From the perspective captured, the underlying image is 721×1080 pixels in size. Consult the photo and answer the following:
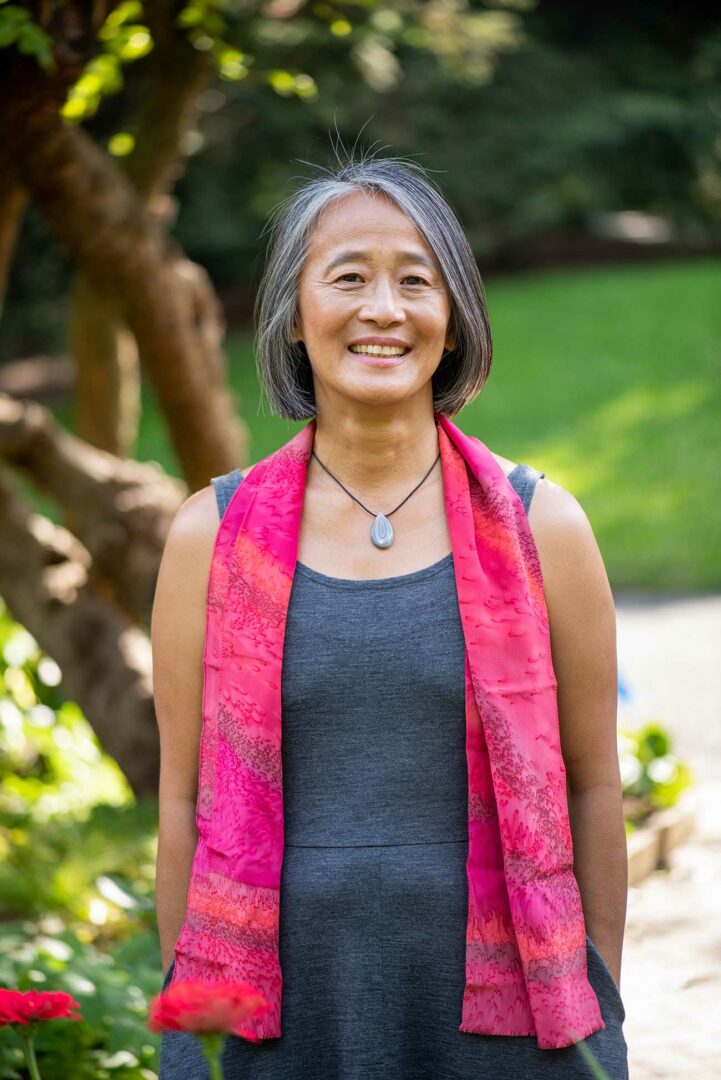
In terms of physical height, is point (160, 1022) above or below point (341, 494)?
below

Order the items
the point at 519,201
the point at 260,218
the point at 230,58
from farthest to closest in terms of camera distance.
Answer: the point at 519,201
the point at 260,218
the point at 230,58

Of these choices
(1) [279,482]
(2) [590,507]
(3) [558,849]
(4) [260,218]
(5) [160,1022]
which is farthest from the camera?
(4) [260,218]

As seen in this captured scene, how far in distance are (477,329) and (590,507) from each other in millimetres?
11801

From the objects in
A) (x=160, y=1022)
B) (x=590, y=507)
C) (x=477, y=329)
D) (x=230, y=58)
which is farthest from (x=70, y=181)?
(x=590, y=507)

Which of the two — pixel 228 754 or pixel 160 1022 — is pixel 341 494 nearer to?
pixel 228 754

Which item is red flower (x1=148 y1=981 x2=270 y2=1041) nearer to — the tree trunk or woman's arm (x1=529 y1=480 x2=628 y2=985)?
woman's arm (x1=529 y1=480 x2=628 y2=985)

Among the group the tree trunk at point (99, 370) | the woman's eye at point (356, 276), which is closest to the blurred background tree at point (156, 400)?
the tree trunk at point (99, 370)

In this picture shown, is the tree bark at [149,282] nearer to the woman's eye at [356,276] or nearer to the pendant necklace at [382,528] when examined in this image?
the woman's eye at [356,276]

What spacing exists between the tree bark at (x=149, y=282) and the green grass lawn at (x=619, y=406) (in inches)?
247

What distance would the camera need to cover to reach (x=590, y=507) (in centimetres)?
1369

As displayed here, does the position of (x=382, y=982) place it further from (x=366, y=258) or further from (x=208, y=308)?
(x=208, y=308)

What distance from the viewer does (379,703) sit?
6.19 ft

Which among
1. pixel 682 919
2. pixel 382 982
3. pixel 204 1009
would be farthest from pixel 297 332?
pixel 682 919

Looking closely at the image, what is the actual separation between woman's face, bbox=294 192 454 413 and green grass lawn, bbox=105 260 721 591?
920 cm
